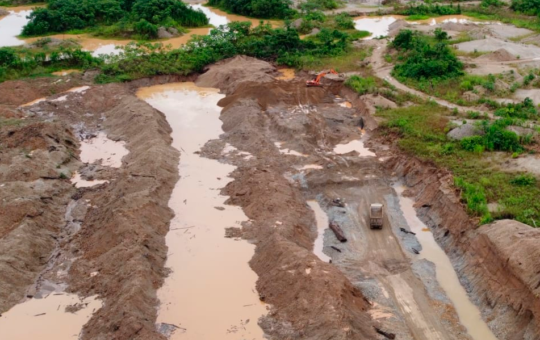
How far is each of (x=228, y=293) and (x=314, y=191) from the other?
273 inches

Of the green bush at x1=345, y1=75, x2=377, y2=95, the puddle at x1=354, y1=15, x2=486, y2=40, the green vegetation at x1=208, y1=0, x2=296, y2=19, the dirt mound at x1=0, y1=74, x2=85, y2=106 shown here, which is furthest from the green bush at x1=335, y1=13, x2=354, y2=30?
the dirt mound at x1=0, y1=74, x2=85, y2=106

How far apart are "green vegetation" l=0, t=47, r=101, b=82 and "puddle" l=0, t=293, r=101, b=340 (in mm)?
21769

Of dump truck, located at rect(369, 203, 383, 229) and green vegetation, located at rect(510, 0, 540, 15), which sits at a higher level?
green vegetation, located at rect(510, 0, 540, 15)

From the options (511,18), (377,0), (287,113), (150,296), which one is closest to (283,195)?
(150,296)

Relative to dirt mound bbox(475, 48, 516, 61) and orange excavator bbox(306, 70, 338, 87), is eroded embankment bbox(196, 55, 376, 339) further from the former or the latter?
dirt mound bbox(475, 48, 516, 61)

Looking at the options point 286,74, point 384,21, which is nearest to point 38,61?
Answer: point 286,74

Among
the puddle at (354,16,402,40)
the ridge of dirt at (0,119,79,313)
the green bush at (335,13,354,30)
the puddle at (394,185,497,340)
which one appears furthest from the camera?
the puddle at (354,16,402,40)

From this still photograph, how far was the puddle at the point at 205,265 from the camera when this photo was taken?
567 inches

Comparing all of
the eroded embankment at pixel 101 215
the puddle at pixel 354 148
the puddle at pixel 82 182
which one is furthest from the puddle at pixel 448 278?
the puddle at pixel 82 182

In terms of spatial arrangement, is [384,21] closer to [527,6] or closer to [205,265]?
[527,6]

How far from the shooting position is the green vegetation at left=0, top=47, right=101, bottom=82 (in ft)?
110

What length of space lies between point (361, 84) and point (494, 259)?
15994 mm

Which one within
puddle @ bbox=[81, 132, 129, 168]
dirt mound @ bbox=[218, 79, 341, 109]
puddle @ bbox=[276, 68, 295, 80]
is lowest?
puddle @ bbox=[81, 132, 129, 168]

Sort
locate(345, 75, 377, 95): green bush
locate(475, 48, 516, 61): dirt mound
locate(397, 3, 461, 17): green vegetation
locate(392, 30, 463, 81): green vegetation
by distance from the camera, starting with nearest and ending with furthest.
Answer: locate(345, 75, 377, 95): green bush, locate(392, 30, 463, 81): green vegetation, locate(475, 48, 516, 61): dirt mound, locate(397, 3, 461, 17): green vegetation
